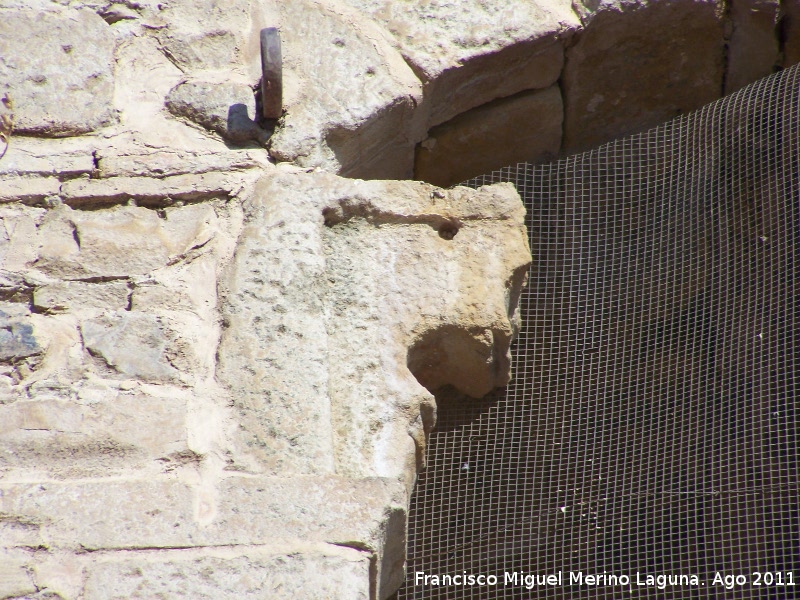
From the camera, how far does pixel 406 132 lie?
2.09m

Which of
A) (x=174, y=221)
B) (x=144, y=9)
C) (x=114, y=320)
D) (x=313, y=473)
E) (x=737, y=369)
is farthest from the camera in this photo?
(x=737, y=369)

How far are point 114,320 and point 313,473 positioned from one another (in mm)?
426

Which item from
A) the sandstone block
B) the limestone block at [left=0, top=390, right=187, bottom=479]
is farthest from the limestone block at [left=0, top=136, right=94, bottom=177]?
the limestone block at [left=0, top=390, right=187, bottom=479]

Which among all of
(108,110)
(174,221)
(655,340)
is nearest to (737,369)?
(655,340)

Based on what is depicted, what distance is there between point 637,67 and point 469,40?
16.6 inches

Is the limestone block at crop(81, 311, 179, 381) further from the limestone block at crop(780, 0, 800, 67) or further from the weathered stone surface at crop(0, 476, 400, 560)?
the limestone block at crop(780, 0, 800, 67)

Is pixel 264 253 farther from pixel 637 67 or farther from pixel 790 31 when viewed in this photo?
pixel 790 31

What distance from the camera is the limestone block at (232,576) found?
1.42m

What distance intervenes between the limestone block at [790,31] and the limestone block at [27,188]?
1.57 meters

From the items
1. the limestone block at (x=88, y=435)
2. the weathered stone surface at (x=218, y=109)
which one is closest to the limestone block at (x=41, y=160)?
the weathered stone surface at (x=218, y=109)

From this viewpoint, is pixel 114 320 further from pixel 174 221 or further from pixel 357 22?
pixel 357 22

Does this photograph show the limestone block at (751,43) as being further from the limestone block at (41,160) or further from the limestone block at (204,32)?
the limestone block at (41,160)

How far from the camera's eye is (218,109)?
1.92 m

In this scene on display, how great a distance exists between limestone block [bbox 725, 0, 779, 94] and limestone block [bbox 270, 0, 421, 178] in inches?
29.7
